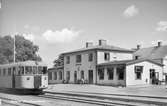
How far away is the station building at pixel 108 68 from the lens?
3362 centimetres

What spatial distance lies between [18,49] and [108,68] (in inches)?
1166

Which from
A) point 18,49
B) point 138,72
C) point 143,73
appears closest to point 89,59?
point 138,72

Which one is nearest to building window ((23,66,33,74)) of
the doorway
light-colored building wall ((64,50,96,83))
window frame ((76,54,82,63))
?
light-colored building wall ((64,50,96,83))

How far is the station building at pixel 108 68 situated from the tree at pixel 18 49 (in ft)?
50.5

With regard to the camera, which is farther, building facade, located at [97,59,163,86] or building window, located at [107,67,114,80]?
building window, located at [107,67,114,80]

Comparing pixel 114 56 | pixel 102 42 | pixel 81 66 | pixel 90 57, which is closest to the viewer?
pixel 90 57

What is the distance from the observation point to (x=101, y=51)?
39.0 metres

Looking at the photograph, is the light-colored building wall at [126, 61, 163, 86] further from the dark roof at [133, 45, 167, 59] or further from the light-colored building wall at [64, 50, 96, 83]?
the dark roof at [133, 45, 167, 59]

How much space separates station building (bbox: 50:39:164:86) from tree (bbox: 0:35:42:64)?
1540cm

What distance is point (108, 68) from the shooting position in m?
35.8

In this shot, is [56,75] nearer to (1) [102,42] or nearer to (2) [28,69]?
(1) [102,42]

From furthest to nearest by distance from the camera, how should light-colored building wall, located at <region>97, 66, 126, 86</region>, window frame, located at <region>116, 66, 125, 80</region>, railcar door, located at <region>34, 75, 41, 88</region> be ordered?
light-colored building wall, located at <region>97, 66, 126, 86</region> < window frame, located at <region>116, 66, 125, 80</region> < railcar door, located at <region>34, 75, 41, 88</region>

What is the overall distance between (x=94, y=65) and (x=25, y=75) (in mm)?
18269

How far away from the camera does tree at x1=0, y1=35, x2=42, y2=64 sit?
5678 cm
